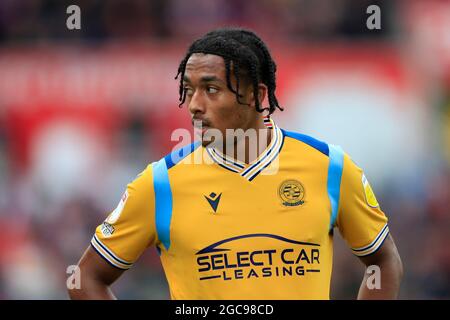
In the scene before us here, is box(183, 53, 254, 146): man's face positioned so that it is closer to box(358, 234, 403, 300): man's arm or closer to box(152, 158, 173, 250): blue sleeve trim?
box(152, 158, 173, 250): blue sleeve trim

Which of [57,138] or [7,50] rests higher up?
[7,50]

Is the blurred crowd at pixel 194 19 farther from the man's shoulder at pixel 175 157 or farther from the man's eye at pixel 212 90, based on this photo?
the man's eye at pixel 212 90

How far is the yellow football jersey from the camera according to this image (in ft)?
17.5

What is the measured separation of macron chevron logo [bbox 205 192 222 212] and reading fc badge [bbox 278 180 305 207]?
314 millimetres

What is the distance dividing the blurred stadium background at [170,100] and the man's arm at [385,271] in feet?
26.2

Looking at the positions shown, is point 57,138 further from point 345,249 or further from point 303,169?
point 303,169

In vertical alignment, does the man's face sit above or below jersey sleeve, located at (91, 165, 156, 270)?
above

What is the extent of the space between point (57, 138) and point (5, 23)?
220cm

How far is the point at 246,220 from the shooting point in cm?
539

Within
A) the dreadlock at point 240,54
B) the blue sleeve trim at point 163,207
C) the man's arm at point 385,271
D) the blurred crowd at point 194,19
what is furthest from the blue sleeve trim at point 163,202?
the blurred crowd at point 194,19

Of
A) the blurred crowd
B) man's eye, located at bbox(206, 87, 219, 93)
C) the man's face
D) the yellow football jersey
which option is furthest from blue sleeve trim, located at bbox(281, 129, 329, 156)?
the blurred crowd

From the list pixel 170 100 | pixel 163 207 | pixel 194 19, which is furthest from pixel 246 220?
pixel 194 19
